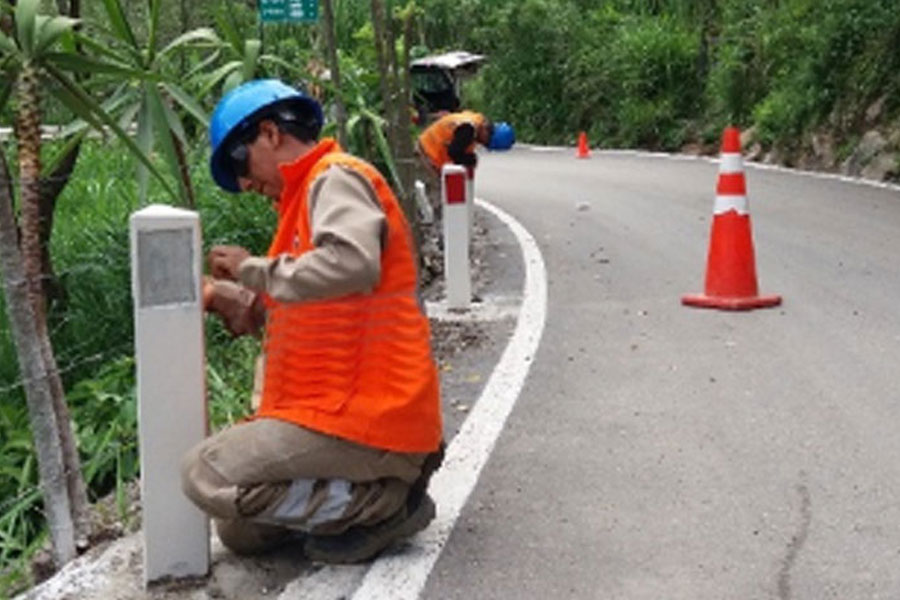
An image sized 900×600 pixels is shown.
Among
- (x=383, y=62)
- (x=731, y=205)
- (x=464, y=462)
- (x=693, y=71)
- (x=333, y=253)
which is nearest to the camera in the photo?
(x=333, y=253)

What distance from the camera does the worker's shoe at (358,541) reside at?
4254mm

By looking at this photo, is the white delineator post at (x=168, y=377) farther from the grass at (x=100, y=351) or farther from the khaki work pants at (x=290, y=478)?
the grass at (x=100, y=351)

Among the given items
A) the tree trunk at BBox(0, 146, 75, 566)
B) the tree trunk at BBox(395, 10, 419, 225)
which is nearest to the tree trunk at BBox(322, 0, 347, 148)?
the tree trunk at BBox(395, 10, 419, 225)

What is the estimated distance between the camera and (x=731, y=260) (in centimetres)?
888

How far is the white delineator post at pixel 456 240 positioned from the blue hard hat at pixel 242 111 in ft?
15.4

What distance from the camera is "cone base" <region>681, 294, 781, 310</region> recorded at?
347 inches

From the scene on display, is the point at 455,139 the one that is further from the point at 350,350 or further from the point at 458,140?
the point at 350,350

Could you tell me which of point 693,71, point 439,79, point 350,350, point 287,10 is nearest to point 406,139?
point 287,10

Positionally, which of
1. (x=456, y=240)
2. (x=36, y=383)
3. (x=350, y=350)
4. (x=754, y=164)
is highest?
(x=350, y=350)

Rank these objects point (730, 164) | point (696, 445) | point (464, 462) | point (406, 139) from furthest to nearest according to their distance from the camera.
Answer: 1. point (406, 139)
2. point (730, 164)
3. point (696, 445)
4. point (464, 462)

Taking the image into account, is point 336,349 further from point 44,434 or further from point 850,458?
point 850,458

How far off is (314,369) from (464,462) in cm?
148

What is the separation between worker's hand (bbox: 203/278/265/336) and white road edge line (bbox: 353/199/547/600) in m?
0.84

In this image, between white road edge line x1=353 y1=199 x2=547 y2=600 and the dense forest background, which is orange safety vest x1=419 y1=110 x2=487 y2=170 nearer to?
white road edge line x1=353 y1=199 x2=547 y2=600
